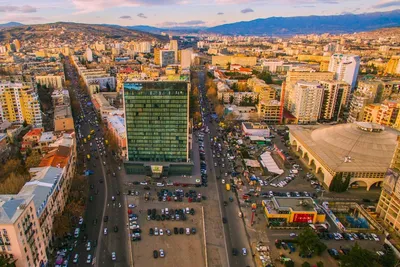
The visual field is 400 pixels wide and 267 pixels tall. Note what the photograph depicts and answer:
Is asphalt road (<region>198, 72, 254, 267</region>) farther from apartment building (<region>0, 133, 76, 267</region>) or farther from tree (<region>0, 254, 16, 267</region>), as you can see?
tree (<region>0, 254, 16, 267</region>)

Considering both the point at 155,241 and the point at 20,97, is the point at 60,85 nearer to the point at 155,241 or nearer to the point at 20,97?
the point at 20,97

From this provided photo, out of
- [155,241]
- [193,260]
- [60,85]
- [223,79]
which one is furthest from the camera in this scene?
[223,79]

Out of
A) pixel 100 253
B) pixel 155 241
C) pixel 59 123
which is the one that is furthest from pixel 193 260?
pixel 59 123

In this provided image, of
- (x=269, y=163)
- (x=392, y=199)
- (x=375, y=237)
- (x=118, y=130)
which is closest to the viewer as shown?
(x=375, y=237)

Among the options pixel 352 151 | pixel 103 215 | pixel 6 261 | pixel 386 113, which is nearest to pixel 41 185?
pixel 103 215

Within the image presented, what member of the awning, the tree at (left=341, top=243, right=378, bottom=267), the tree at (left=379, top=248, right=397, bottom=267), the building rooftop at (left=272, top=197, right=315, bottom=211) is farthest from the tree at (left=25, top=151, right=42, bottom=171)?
the tree at (left=379, top=248, right=397, bottom=267)

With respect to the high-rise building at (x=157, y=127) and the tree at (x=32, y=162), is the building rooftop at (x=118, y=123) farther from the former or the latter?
the tree at (x=32, y=162)

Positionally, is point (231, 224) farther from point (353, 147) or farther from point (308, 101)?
point (308, 101)
